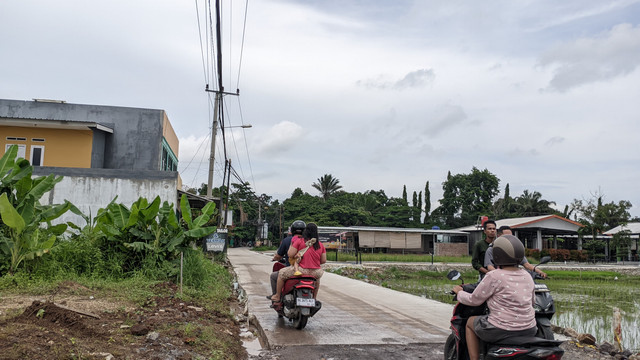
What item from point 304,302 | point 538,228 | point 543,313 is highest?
point 538,228

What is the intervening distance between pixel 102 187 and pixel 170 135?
28.5ft

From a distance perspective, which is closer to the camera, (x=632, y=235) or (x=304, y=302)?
(x=304, y=302)

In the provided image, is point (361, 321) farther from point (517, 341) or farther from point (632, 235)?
point (632, 235)

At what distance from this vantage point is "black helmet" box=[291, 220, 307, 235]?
7287 millimetres

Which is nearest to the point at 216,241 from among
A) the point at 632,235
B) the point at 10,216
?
the point at 10,216

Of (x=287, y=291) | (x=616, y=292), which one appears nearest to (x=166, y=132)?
(x=287, y=291)

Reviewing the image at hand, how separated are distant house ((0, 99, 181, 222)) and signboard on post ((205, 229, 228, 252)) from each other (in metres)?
2.75

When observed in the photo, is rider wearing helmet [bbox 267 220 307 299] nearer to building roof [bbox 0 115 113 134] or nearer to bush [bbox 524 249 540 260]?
building roof [bbox 0 115 113 134]

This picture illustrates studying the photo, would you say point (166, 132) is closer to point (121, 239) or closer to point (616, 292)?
point (121, 239)

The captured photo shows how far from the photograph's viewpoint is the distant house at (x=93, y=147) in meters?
15.1

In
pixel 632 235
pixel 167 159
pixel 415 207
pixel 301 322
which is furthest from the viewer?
pixel 415 207

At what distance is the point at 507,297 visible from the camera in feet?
12.3

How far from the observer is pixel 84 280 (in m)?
8.83

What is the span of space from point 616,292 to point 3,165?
2056 centimetres
